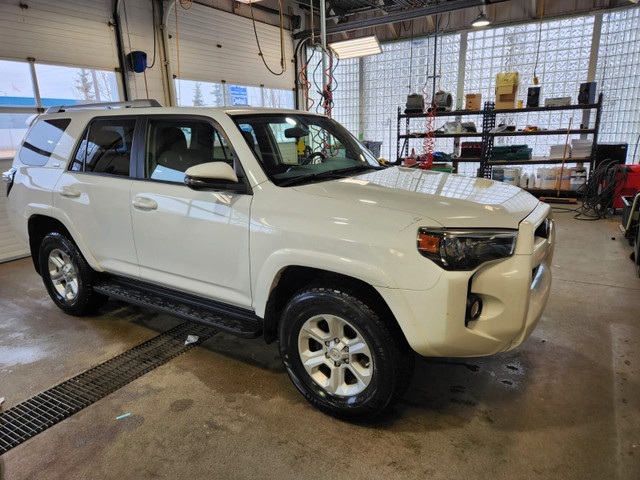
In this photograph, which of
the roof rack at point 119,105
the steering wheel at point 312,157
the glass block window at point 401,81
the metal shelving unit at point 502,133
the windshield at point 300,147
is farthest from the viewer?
the glass block window at point 401,81

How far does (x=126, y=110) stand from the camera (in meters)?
3.00

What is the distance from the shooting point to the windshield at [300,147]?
2.45m

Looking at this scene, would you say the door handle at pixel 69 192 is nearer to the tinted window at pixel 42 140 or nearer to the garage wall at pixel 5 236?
the tinted window at pixel 42 140

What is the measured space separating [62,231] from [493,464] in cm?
350

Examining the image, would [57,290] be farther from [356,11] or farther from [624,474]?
[356,11]

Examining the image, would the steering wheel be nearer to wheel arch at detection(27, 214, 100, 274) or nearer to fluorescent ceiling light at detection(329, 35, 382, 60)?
wheel arch at detection(27, 214, 100, 274)

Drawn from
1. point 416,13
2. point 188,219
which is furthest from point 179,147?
point 416,13

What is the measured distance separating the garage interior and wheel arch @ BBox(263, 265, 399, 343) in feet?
1.66

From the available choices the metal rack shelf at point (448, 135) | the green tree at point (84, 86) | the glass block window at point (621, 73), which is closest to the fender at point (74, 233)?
the green tree at point (84, 86)

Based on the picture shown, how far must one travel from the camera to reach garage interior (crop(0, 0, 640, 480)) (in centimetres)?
204

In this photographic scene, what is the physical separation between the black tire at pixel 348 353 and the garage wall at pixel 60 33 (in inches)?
232

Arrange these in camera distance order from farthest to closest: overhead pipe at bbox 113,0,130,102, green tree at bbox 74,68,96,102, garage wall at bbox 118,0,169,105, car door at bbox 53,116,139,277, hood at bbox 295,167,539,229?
garage wall at bbox 118,0,169,105
overhead pipe at bbox 113,0,130,102
green tree at bbox 74,68,96,102
car door at bbox 53,116,139,277
hood at bbox 295,167,539,229

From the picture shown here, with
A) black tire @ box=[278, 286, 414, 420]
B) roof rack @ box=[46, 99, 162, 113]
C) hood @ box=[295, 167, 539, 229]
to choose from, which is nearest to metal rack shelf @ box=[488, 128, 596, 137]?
hood @ box=[295, 167, 539, 229]

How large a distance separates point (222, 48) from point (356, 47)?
286 cm
